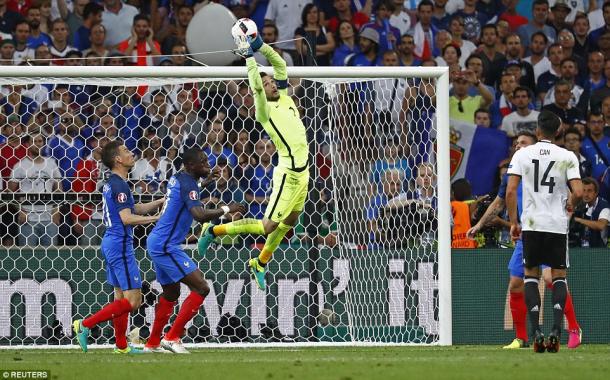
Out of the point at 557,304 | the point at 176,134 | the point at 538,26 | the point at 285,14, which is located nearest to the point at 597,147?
the point at 538,26

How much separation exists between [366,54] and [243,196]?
4.29 meters

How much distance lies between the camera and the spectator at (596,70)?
18.2 meters

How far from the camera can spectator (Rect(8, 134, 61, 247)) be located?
13.1 metres

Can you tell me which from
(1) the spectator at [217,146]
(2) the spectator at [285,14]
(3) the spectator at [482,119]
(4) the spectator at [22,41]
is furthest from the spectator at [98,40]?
(3) the spectator at [482,119]

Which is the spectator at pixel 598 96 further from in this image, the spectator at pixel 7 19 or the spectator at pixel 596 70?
the spectator at pixel 7 19

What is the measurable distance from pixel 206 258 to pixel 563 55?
7509 millimetres

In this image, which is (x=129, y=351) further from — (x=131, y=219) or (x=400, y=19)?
(x=400, y=19)

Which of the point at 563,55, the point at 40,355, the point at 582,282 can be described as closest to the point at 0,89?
the point at 40,355

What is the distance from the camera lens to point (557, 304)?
10750 mm

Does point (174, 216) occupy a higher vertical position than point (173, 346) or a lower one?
higher

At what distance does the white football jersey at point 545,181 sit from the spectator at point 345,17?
24.6ft

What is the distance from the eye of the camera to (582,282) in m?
13.9

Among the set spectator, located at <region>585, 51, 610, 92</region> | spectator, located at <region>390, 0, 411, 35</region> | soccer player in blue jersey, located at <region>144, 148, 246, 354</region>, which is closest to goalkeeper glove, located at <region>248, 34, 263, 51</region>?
soccer player in blue jersey, located at <region>144, 148, 246, 354</region>

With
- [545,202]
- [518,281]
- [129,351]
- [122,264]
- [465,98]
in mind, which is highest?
[465,98]
